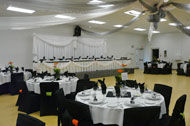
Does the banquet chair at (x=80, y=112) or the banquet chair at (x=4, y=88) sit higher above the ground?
the banquet chair at (x=80, y=112)

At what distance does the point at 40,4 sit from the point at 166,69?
11.6 m

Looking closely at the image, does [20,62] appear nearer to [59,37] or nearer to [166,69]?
[59,37]

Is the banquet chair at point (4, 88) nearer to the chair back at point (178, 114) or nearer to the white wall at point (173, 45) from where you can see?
the chair back at point (178, 114)

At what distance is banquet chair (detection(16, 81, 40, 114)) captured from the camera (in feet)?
13.5

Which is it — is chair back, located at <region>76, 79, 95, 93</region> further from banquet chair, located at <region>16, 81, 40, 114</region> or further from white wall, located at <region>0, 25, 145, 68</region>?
white wall, located at <region>0, 25, 145, 68</region>

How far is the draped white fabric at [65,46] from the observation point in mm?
10164

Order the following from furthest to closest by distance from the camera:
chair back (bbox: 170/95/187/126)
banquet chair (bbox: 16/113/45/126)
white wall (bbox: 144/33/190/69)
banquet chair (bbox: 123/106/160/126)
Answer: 1. white wall (bbox: 144/33/190/69)
2. chair back (bbox: 170/95/187/126)
3. banquet chair (bbox: 123/106/160/126)
4. banquet chair (bbox: 16/113/45/126)

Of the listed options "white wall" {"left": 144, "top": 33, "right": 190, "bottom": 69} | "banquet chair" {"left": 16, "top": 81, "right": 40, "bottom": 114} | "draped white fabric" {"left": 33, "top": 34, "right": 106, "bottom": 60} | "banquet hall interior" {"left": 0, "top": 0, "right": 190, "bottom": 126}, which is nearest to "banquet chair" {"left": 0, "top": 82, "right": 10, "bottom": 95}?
"banquet hall interior" {"left": 0, "top": 0, "right": 190, "bottom": 126}

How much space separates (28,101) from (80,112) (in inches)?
100

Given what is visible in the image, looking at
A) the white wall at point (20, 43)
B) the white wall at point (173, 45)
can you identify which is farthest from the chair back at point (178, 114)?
the white wall at point (173, 45)

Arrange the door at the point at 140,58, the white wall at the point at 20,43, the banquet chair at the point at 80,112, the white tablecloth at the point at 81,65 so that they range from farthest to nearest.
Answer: the door at the point at 140,58 → the white wall at the point at 20,43 → the white tablecloth at the point at 81,65 → the banquet chair at the point at 80,112

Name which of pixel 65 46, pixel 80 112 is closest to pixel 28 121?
pixel 80 112

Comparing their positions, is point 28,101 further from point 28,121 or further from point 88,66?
point 88,66

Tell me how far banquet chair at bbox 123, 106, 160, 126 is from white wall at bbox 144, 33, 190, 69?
49.6ft
